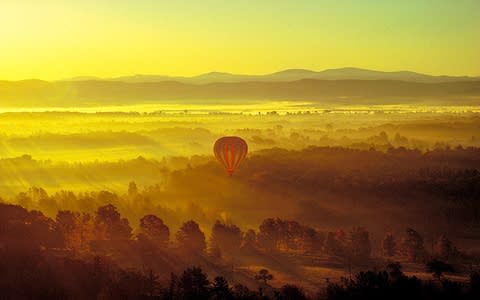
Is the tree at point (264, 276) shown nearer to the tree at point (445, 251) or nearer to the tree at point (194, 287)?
the tree at point (194, 287)

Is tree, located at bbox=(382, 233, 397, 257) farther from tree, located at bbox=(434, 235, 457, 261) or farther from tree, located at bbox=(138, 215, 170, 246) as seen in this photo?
tree, located at bbox=(138, 215, 170, 246)

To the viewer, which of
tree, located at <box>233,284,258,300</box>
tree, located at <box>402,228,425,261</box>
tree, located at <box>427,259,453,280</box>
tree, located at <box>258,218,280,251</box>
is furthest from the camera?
tree, located at <box>258,218,280,251</box>

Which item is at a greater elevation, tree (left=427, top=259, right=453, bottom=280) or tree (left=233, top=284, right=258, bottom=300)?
tree (left=233, top=284, right=258, bottom=300)

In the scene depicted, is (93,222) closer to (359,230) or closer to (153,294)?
(359,230)

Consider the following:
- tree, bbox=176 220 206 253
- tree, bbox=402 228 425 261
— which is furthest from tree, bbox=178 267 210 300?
tree, bbox=402 228 425 261

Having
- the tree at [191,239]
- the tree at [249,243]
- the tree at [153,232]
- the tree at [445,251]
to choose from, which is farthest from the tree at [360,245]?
the tree at [153,232]
